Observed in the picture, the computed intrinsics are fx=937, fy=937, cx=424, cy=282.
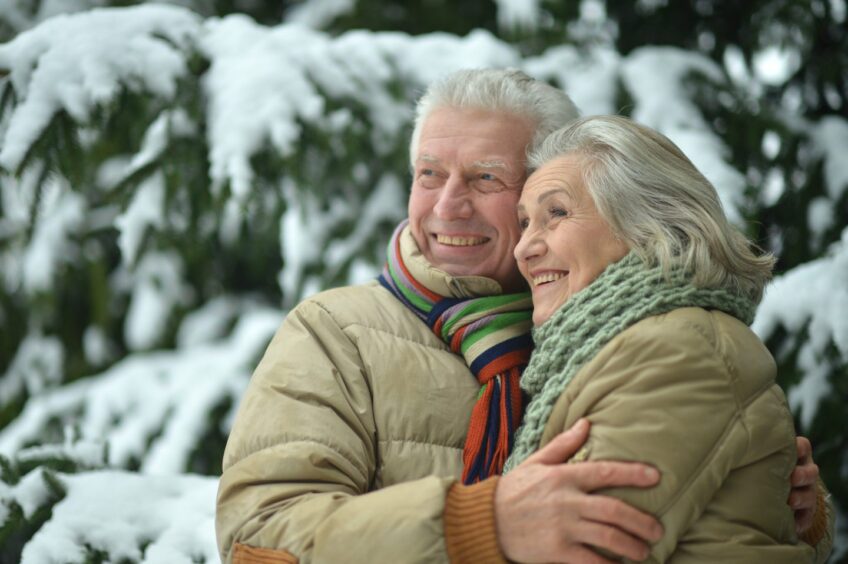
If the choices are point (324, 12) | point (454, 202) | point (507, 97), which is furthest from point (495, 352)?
point (324, 12)

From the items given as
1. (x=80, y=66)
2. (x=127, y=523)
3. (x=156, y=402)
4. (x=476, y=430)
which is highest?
(x=80, y=66)

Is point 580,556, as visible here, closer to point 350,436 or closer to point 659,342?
point 659,342

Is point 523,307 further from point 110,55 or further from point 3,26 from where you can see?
point 3,26

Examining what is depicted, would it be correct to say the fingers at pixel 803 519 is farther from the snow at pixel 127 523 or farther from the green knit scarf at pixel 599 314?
the snow at pixel 127 523

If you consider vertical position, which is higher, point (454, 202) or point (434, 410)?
point (454, 202)

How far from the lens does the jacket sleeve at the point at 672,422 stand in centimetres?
170

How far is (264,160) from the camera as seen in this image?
3031mm

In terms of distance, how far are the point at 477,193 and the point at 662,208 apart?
0.56 meters

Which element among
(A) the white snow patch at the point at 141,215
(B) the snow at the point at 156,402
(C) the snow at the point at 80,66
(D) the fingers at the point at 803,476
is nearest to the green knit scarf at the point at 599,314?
(D) the fingers at the point at 803,476

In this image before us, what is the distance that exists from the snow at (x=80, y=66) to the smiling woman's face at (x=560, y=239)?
134 cm

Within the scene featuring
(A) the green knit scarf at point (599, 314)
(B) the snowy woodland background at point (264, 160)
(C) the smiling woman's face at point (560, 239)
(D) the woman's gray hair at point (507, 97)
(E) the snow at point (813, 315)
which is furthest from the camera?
(E) the snow at point (813, 315)

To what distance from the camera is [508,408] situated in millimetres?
2139

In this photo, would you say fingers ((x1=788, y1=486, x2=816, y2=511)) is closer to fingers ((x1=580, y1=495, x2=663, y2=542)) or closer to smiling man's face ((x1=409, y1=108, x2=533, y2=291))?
fingers ((x1=580, y1=495, x2=663, y2=542))

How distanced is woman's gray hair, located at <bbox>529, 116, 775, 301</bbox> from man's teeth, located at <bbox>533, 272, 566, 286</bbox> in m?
0.16
